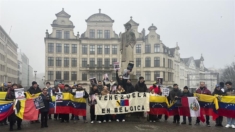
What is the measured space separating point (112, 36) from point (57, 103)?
44.5 metres

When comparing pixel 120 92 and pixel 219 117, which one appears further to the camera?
pixel 120 92

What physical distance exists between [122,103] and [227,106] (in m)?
5.19

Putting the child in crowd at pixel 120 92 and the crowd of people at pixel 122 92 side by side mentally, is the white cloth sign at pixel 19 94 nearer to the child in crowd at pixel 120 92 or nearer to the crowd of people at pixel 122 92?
the crowd of people at pixel 122 92

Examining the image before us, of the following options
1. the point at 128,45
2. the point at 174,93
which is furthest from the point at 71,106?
the point at 174,93

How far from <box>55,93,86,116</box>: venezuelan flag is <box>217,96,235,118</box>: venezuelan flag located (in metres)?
7.12

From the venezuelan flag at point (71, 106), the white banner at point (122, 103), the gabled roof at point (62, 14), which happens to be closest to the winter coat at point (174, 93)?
the white banner at point (122, 103)

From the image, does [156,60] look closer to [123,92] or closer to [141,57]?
[141,57]

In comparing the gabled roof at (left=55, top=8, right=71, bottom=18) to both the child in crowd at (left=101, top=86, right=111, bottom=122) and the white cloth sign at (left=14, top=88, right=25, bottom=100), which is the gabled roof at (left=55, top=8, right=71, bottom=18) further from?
the white cloth sign at (left=14, top=88, right=25, bottom=100)

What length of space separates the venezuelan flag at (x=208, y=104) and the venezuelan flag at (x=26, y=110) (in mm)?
8211

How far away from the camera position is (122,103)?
41.4ft

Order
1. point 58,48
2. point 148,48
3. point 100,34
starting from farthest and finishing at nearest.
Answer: point 148,48
point 100,34
point 58,48

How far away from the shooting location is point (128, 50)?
15.3 m

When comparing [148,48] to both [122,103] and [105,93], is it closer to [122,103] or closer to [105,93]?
[105,93]

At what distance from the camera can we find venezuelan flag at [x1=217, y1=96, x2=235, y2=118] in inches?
464
